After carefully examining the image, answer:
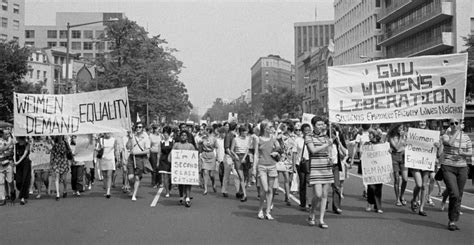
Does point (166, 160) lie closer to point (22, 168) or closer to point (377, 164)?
point (22, 168)

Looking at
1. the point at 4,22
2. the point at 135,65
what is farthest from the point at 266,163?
the point at 4,22

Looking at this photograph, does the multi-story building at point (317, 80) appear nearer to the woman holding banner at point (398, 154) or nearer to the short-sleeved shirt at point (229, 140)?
the short-sleeved shirt at point (229, 140)

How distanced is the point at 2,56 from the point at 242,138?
131 ft

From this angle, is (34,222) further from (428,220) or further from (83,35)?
(83,35)

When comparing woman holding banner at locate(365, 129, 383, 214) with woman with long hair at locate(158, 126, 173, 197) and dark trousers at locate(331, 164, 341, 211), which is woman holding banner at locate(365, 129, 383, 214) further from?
woman with long hair at locate(158, 126, 173, 197)

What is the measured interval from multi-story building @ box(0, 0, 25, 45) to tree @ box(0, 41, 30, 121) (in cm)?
3208

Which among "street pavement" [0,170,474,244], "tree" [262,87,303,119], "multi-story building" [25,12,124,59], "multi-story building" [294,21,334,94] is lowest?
"street pavement" [0,170,474,244]

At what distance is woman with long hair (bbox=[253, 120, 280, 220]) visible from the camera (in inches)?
398

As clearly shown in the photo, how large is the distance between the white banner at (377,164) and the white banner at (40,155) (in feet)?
25.4

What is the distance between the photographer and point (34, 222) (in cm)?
974

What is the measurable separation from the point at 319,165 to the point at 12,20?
265 feet

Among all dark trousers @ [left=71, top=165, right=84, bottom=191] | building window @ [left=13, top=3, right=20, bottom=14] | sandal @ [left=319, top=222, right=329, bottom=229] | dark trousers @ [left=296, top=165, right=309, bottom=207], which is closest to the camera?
sandal @ [left=319, top=222, right=329, bottom=229]

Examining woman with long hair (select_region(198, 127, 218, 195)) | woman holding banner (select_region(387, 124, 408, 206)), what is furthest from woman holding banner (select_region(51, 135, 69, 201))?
woman holding banner (select_region(387, 124, 408, 206))

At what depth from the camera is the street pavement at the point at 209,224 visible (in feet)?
26.5
